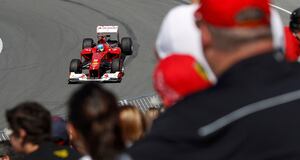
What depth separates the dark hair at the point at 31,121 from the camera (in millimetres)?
3975

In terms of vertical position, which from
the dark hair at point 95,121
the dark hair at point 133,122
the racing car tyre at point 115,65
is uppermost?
the dark hair at point 95,121

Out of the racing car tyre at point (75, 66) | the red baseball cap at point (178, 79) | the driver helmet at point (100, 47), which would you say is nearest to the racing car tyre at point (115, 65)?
the driver helmet at point (100, 47)

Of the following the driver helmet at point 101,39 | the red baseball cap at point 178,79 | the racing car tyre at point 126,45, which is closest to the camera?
the red baseball cap at point 178,79

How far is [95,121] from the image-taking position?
8.30ft

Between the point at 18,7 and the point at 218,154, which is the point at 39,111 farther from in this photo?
the point at 18,7

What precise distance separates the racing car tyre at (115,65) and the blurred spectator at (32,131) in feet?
41.7

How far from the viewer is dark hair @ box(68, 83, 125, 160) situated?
2525 mm

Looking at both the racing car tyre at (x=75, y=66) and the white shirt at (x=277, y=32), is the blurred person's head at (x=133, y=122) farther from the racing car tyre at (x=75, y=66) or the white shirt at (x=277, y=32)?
the racing car tyre at (x=75, y=66)

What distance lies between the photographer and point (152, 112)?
4.72 meters

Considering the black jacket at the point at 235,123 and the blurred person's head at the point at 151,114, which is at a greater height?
the black jacket at the point at 235,123

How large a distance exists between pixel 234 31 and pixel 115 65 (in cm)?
1472

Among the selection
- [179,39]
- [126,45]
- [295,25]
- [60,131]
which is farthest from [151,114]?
[126,45]

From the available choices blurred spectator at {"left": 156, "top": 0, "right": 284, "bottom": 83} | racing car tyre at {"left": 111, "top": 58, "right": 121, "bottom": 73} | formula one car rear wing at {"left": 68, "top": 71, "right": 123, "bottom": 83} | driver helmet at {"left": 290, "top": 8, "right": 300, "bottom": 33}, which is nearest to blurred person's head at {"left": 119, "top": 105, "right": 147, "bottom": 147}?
blurred spectator at {"left": 156, "top": 0, "right": 284, "bottom": 83}

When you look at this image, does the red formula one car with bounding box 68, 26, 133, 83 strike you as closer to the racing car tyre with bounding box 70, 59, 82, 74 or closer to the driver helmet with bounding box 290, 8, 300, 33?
the racing car tyre with bounding box 70, 59, 82, 74
